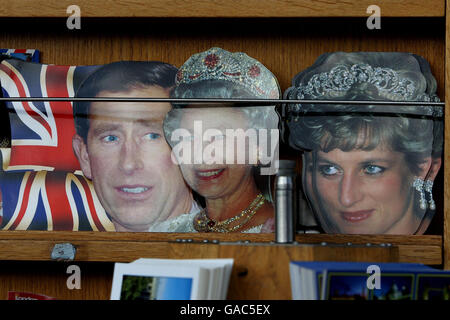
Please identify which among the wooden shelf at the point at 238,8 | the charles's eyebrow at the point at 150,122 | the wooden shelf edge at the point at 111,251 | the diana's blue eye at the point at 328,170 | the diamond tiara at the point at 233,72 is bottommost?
the wooden shelf edge at the point at 111,251

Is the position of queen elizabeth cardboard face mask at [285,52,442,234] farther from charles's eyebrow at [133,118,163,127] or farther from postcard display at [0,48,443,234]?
charles's eyebrow at [133,118,163,127]

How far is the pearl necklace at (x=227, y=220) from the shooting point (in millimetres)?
1388

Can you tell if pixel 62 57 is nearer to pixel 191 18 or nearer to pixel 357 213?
pixel 191 18

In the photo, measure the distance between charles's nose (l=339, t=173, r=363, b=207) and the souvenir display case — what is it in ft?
0.24

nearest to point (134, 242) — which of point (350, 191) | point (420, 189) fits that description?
point (350, 191)

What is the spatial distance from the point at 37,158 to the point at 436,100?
32.3 inches

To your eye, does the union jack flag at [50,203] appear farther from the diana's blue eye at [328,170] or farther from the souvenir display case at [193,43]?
the diana's blue eye at [328,170]

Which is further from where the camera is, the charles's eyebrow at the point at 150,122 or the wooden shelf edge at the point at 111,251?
the charles's eyebrow at the point at 150,122

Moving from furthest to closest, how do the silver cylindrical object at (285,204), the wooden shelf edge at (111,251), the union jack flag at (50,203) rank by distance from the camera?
the union jack flag at (50,203), the wooden shelf edge at (111,251), the silver cylindrical object at (285,204)

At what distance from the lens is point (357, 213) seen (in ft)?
4.45

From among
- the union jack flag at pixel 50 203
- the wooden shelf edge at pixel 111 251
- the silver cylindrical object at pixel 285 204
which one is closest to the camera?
the silver cylindrical object at pixel 285 204

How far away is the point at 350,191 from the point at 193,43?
0.47 meters

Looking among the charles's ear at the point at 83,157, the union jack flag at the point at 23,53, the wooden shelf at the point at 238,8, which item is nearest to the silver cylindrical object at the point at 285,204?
the wooden shelf at the point at 238,8
